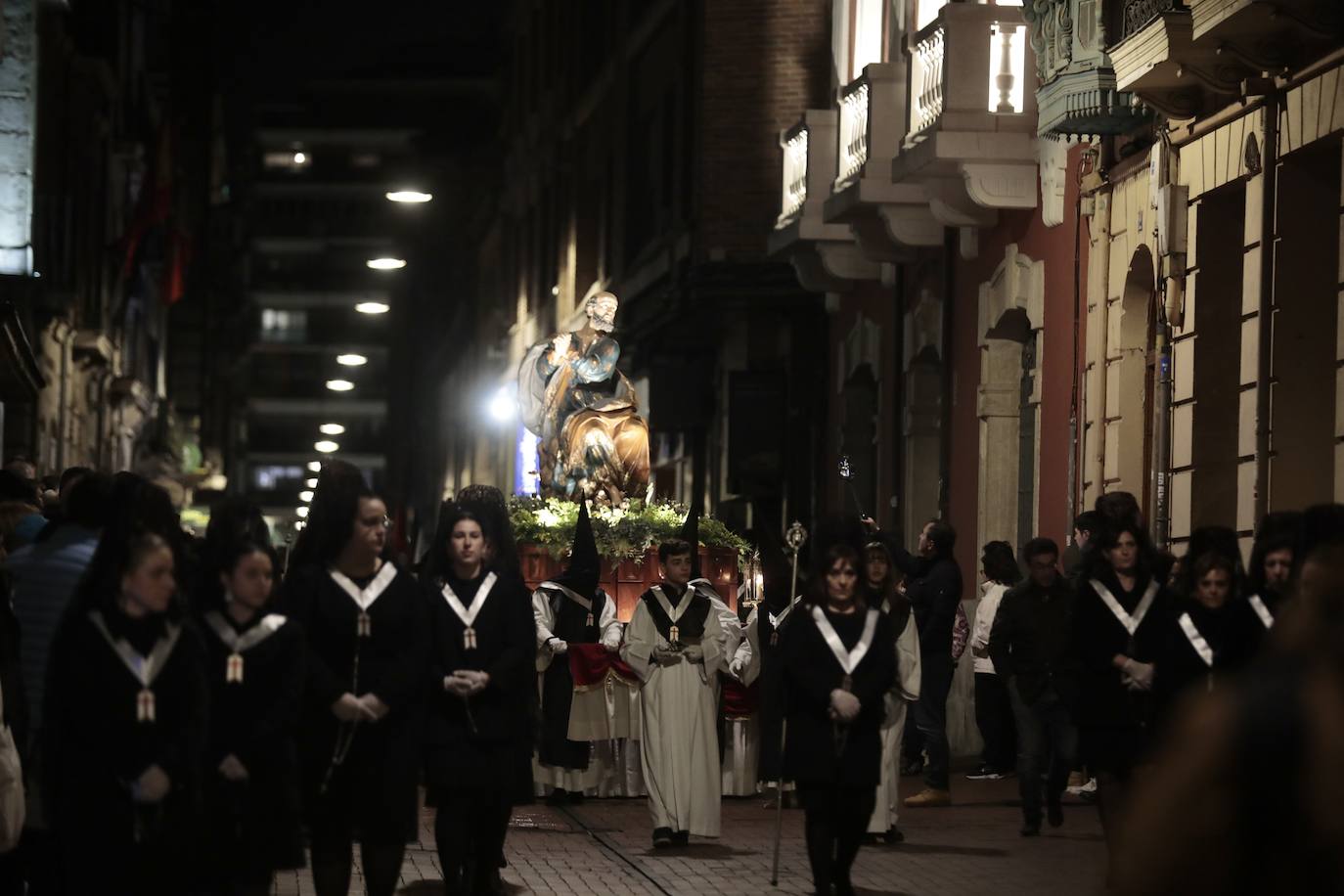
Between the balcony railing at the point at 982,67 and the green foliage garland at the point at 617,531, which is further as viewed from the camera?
the balcony railing at the point at 982,67

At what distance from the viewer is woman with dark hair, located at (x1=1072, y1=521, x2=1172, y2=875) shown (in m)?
12.4

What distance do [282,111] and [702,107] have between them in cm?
11303

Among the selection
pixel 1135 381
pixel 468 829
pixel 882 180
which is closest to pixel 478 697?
pixel 468 829

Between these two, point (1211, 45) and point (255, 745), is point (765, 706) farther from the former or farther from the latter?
point (255, 745)

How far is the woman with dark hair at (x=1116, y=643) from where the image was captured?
12.4 meters

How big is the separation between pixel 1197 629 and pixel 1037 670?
13.6 feet

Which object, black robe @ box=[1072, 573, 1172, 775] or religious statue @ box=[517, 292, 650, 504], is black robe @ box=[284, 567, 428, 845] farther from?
religious statue @ box=[517, 292, 650, 504]

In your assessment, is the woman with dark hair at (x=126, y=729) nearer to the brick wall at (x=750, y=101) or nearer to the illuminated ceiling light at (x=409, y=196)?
the brick wall at (x=750, y=101)

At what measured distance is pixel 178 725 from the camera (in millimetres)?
8750

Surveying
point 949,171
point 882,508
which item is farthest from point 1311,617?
point 882,508

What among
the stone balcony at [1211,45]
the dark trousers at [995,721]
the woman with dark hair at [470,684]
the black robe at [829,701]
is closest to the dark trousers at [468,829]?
the woman with dark hair at [470,684]

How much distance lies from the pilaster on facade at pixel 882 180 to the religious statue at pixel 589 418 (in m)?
3.32

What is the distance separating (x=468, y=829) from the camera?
1143cm

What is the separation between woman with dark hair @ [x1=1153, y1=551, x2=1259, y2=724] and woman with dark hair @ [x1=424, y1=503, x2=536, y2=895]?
2.83 meters
